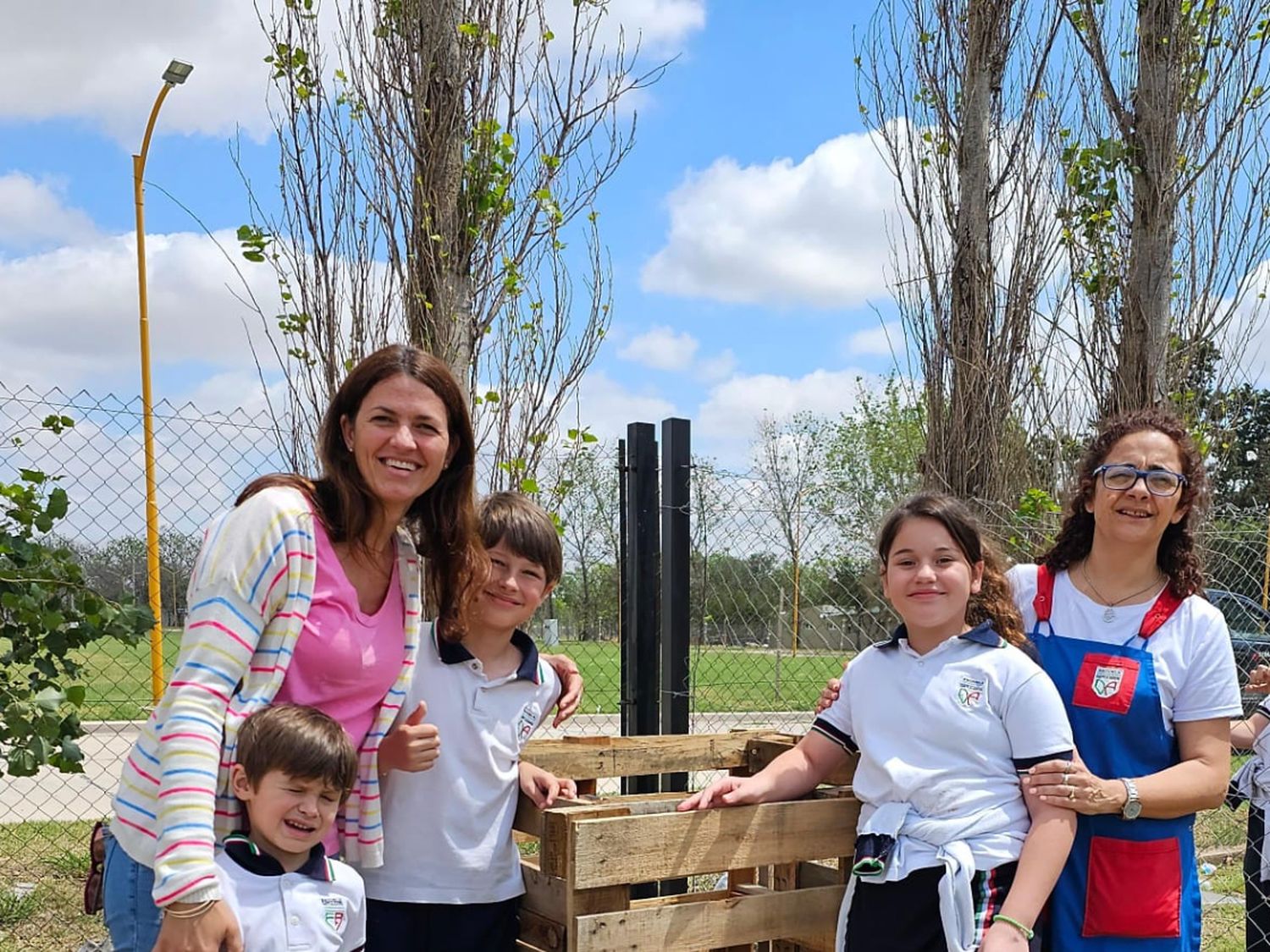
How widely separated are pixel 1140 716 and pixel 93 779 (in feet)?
29.4

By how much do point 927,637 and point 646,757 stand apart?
34.5 inches

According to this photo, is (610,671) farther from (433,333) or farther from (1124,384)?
(1124,384)

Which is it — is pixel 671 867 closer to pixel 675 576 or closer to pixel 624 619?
pixel 675 576

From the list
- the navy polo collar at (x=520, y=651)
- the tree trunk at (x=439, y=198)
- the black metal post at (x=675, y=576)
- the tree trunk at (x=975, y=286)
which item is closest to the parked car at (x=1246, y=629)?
the tree trunk at (x=975, y=286)

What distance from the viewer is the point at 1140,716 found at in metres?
2.46

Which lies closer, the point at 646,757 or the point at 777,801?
the point at 777,801

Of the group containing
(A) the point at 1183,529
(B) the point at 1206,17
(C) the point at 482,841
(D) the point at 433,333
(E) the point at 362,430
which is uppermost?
(B) the point at 1206,17

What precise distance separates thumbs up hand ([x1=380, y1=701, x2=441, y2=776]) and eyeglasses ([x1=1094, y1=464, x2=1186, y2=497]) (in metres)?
1.55

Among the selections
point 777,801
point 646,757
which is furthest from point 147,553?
point 777,801

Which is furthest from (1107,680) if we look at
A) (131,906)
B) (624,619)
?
(624,619)

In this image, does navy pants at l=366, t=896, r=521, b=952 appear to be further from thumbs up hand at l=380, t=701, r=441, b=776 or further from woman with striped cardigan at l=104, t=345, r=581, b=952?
thumbs up hand at l=380, t=701, r=441, b=776

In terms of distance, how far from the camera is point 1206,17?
7.07m

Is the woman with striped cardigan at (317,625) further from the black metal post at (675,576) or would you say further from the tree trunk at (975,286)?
the tree trunk at (975,286)

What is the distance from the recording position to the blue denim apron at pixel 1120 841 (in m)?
2.47
